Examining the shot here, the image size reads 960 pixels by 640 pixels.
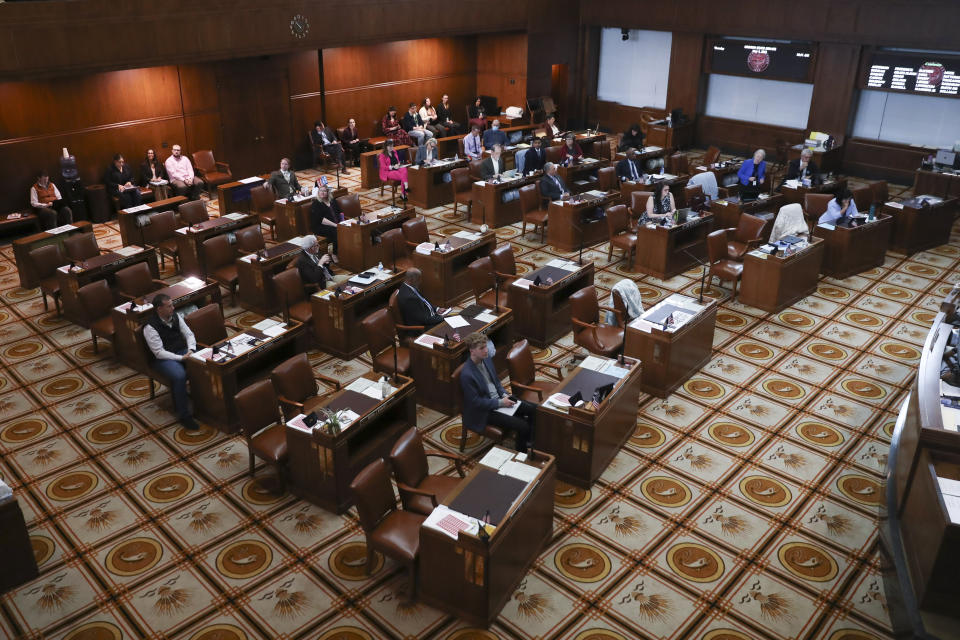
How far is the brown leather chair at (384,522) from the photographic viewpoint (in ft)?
18.2

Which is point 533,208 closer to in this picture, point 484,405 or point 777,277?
point 777,277

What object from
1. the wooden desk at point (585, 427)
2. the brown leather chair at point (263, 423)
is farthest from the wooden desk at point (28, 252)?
the wooden desk at point (585, 427)

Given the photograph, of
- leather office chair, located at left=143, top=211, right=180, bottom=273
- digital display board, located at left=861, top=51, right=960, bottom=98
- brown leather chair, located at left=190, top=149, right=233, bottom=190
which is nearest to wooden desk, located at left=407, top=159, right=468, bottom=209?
brown leather chair, located at left=190, top=149, right=233, bottom=190

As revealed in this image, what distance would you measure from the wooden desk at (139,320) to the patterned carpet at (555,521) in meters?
0.22

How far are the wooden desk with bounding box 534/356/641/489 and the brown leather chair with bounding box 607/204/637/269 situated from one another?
439cm

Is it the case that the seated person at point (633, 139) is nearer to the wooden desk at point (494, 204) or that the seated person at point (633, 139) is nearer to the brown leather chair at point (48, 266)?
the wooden desk at point (494, 204)

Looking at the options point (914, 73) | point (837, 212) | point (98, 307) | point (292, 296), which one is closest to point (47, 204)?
point (98, 307)

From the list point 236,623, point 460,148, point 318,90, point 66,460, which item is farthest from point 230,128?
point 236,623

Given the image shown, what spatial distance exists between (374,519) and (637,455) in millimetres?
2869

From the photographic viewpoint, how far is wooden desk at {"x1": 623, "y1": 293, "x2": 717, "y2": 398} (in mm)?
8180

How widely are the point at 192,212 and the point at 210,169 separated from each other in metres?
4.13

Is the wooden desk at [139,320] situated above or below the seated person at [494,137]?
below

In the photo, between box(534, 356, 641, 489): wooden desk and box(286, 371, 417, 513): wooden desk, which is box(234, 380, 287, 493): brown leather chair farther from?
box(534, 356, 641, 489): wooden desk

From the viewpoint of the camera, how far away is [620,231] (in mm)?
11812
